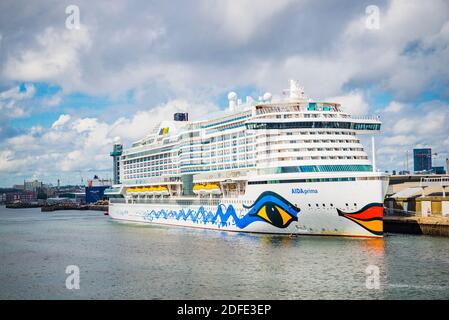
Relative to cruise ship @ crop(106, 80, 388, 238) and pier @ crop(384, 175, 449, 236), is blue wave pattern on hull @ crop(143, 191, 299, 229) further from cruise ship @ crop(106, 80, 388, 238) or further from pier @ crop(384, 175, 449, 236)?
pier @ crop(384, 175, 449, 236)

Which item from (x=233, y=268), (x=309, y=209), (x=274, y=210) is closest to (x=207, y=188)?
(x=274, y=210)

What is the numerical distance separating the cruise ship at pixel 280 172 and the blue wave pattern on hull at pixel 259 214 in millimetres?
93

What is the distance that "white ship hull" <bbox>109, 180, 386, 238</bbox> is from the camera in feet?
144

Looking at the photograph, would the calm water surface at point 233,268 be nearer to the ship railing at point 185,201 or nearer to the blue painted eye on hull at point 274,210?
the blue painted eye on hull at point 274,210

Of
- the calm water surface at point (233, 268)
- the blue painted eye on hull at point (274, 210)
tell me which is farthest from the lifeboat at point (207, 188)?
the blue painted eye on hull at point (274, 210)

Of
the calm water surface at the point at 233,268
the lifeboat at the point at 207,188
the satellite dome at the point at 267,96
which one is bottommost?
the calm water surface at the point at 233,268

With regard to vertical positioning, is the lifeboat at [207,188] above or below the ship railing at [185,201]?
above

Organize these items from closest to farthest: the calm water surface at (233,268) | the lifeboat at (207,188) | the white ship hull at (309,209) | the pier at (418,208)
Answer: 1. the calm water surface at (233,268)
2. the white ship hull at (309,209)
3. the pier at (418,208)
4. the lifeboat at (207,188)

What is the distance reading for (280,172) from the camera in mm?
48062

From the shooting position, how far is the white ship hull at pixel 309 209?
144ft

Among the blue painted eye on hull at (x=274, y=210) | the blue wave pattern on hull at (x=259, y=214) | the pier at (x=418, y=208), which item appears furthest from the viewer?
the pier at (x=418, y=208)

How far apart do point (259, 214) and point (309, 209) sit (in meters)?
5.86
